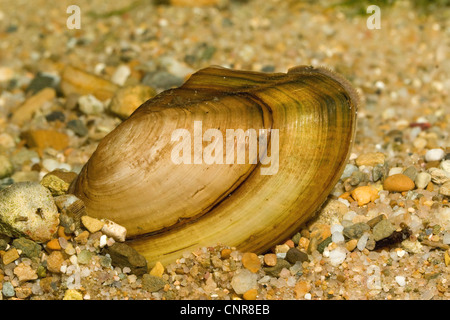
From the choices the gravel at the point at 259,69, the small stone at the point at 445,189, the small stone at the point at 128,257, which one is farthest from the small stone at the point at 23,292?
the small stone at the point at 445,189

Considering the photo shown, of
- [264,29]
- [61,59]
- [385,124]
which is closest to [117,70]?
[61,59]

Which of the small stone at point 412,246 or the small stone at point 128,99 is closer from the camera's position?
the small stone at point 412,246

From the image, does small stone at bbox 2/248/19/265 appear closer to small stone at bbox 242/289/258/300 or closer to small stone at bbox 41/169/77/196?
small stone at bbox 41/169/77/196

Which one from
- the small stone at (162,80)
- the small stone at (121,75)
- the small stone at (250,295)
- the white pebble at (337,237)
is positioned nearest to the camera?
the small stone at (250,295)

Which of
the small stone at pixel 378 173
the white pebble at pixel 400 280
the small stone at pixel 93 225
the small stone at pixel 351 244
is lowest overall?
the white pebble at pixel 400 280

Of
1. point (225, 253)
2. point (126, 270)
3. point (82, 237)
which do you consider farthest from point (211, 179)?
point (82, 237)

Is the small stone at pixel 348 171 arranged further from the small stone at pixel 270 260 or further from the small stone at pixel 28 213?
the small stone at pixel 28 213

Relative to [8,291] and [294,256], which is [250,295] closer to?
[294,256]
